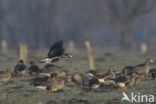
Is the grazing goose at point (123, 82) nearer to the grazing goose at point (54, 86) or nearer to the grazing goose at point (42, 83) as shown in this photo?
the grazing goose at point (54, 86)

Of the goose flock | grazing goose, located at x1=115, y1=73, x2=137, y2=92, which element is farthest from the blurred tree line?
grazing goose, located at x1=115, y1=73, x2=137, y2=92

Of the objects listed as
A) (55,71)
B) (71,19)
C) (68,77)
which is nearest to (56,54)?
(68,77)

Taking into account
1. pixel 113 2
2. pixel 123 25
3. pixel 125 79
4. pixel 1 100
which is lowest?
pixel 1 100

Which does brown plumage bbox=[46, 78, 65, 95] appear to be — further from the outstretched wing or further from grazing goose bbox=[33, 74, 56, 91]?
the outstretched wing

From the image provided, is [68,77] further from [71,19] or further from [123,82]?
[71,19]

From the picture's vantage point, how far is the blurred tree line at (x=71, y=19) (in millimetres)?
66312

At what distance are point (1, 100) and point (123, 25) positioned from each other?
51879mm

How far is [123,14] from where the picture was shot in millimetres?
66125

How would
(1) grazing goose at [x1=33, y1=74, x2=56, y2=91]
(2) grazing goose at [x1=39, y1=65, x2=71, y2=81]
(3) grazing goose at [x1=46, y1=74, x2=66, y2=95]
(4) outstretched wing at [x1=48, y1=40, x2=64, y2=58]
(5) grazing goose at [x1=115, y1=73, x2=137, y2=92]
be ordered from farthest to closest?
(2) grazing goose at [x1=39, y1=65, x2=71, y2=81] → (5) grazing goose at [x1=115, y1=73, x2=137, y2=92] → (1) grazing goose at [x1=33, y1=74, x2=56, y2=91] → (3) grazing goose at [x1=46, y1=74, x2=66, y2=95] → (4) outstretched wing at [x1=48, y1=40, x2=64, y2=58]

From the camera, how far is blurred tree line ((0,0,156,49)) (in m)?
66.3

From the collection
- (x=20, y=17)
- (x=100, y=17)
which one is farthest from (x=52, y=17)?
(x=100, y=17)

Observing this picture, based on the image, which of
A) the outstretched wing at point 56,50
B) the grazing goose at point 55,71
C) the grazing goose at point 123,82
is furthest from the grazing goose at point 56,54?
the grazing goose at point 55,71

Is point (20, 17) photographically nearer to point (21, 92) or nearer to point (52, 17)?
point (52, 17)

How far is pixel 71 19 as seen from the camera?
3888 inches
